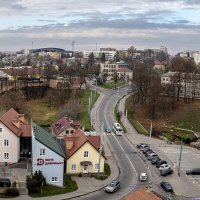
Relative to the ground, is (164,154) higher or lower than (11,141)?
lower

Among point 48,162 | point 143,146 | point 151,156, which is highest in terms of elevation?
point 48,162

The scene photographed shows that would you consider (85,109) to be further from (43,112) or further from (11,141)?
(11,141)

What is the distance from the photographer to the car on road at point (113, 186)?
150 feet

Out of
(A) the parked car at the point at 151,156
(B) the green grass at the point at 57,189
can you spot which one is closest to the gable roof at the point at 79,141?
(B) the green grass at the point at 57,189

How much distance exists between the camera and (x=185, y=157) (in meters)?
62.2

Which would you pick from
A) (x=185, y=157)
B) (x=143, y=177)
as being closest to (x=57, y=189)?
(x=143, y=177)

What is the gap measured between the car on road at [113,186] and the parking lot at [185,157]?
1013cm

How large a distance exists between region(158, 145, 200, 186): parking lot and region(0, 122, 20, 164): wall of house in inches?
823

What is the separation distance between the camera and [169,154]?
6328cm

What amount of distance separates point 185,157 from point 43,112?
44.8m

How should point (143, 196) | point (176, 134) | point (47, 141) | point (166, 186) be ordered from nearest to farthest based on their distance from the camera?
1. point (143, 196)
2. point (166, 186)
3. point (47, 141)
4. point (176, 134)

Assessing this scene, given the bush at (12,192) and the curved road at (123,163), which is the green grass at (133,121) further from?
the bush at (12,192)

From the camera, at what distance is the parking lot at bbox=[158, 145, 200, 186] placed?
55625mm

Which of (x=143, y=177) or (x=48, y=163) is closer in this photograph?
(x=48, y=163)
